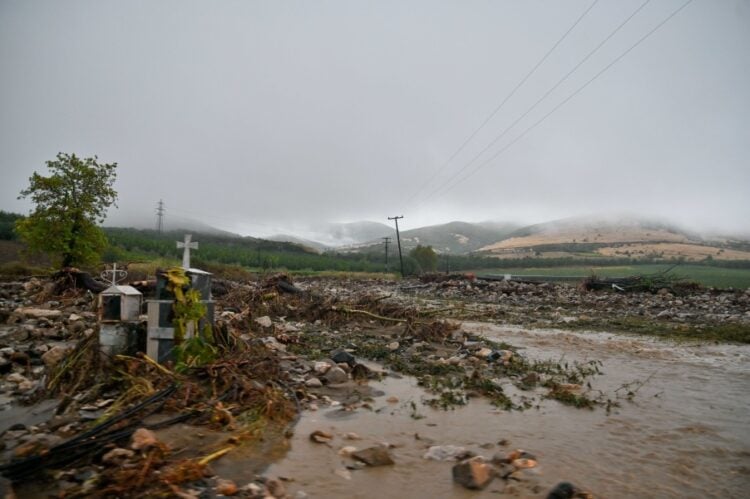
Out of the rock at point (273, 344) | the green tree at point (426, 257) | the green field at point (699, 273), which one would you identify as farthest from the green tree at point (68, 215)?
the green tree at point (426, 257)

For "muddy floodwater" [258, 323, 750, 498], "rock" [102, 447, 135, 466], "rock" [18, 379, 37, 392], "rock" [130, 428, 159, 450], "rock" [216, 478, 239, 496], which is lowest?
"muddy floodwater" [258, 323, 750, 498]

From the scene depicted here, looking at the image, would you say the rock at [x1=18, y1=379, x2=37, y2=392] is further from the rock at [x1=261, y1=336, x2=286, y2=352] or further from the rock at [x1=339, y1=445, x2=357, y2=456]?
the rock at [x1=339, y1=445, x2=357, y2=456]

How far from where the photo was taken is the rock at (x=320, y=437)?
3762 millimetres

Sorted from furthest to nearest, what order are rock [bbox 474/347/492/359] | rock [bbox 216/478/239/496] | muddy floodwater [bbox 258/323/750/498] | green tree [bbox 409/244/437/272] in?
1. green tree [bbox 409/244/437/272]
2. rock [bbox 474/347/492/359]
3. muddy floodwater [bbox 258/323/750/498]
4. rock [bbox 216/478/239/496]

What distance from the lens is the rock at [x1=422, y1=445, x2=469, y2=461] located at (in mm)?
3535

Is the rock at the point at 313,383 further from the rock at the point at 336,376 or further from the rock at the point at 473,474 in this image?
the rock at the point at 473,474

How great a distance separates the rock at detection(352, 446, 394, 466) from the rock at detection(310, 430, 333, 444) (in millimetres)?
389

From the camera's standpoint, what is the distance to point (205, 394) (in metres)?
4.42

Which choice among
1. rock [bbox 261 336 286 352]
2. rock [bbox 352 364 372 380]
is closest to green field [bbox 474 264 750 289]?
rock [bbox 261 336 286 352]

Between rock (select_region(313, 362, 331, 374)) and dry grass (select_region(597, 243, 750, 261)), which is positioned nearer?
rock (select_region(313, 362, 331, 374))

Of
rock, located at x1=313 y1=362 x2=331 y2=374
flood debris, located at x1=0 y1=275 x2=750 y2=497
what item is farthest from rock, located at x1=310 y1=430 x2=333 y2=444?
rock, located at x1=313 y1=362 x2=331 y2=374

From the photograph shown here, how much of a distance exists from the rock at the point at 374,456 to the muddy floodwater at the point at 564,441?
6cm

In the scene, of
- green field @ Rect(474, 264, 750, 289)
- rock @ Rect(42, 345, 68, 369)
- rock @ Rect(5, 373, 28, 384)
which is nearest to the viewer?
rock @ Rect(5, 373, 28, 384)

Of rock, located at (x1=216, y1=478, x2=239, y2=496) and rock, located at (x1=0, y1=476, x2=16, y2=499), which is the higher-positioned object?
rock, located at (x1=0, y1=476, x2=16, y2=499)
